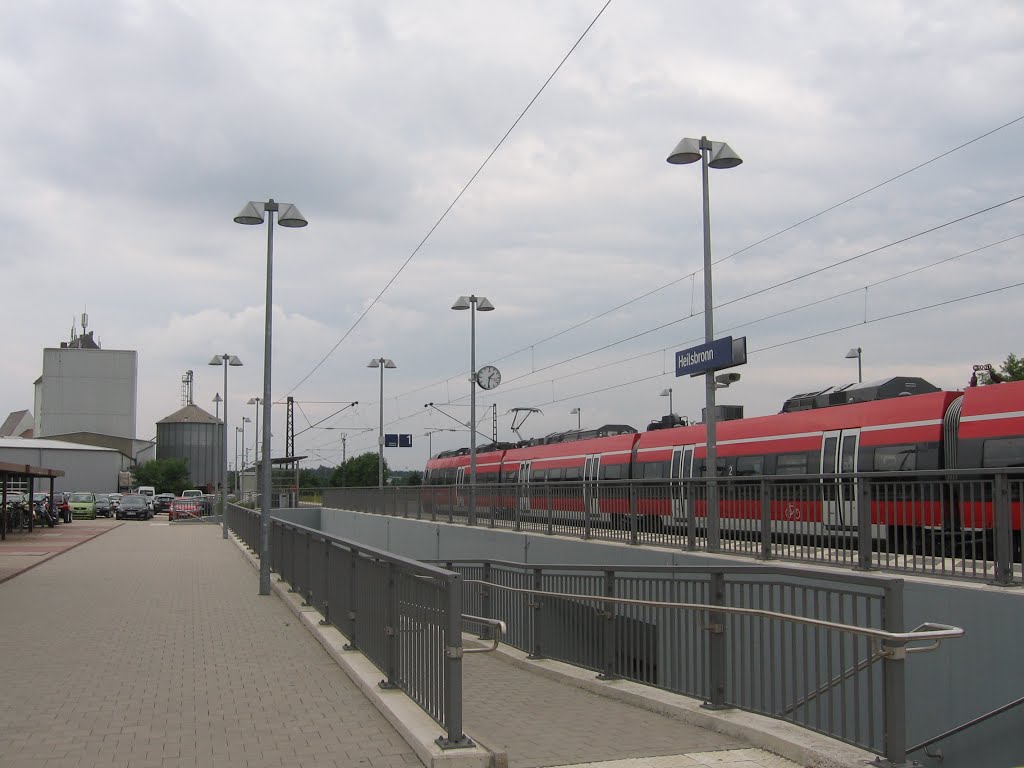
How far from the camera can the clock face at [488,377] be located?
32375 millimetres

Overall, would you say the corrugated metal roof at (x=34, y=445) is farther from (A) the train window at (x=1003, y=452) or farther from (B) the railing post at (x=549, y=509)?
(A) the train window at (x=1003, y=452)

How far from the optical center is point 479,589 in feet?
41.1

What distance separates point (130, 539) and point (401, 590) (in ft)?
99.4

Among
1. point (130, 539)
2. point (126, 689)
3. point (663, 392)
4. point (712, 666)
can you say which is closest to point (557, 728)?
point (712, 666)

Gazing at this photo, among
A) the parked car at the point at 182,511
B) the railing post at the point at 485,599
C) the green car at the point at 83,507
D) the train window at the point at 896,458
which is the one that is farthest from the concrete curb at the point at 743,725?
the green car at the point at 83,507

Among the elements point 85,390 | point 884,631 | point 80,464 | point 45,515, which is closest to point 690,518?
point 884,631

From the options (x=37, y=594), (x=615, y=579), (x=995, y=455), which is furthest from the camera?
(x=37, y=594)

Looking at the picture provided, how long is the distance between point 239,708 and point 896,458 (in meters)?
12.1

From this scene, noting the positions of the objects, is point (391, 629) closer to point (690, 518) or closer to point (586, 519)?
point (690, 518)

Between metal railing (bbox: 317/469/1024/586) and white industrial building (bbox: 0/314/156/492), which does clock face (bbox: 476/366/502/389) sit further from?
white industrial building (bbox: 0/314/156/492)

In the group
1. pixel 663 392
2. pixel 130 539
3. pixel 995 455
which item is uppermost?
pixel 663 392

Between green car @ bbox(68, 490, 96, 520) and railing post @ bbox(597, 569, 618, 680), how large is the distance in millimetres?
52553

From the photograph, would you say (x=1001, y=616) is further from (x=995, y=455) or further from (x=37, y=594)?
(x=37, y=594)

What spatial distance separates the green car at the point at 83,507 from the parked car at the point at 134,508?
2.18m
